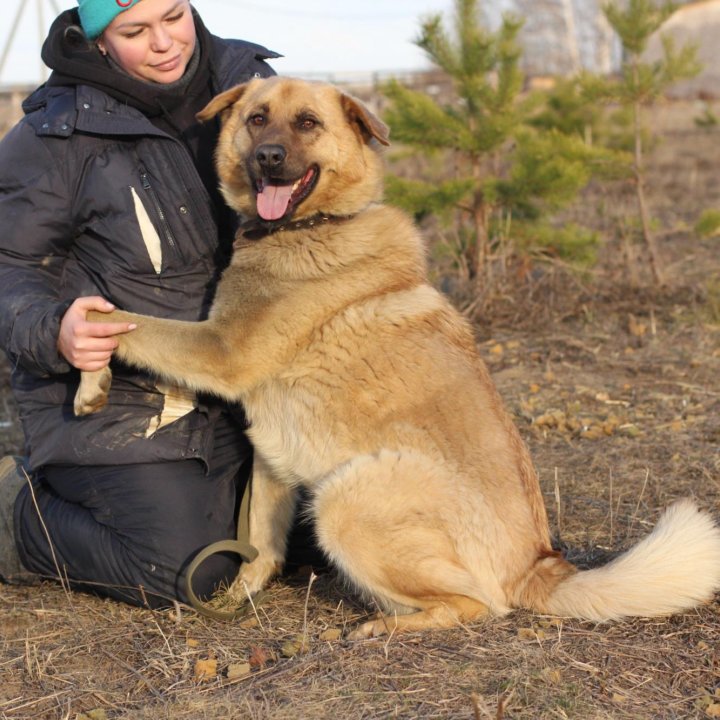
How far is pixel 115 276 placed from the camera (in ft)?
10.6

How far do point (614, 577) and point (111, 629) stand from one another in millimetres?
1500

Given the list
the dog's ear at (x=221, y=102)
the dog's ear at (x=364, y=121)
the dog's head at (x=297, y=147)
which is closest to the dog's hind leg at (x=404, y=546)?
the dog's head at (x=297, y=147)

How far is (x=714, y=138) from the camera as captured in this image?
17.4 m

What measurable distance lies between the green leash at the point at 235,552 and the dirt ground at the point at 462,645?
0.05m

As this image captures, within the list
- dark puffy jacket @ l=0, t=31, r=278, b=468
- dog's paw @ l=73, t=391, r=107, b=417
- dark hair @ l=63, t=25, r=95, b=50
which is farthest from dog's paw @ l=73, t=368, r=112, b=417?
dark hair @ l=63, t=25, r=95, b=50

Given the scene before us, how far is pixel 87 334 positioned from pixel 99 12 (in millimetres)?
1116

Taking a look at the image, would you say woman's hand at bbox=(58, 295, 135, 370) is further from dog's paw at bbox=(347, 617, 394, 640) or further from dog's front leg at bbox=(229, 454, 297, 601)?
dog's paw at bbox=(347, 617, 394, 640)

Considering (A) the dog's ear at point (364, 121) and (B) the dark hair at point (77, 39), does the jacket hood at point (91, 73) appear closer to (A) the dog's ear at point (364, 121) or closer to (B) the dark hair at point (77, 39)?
(B) the dark hair at point (77, 39)

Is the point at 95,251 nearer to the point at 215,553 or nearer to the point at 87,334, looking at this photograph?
the point at 87,334

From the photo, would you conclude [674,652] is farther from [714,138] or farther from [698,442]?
[714,138]

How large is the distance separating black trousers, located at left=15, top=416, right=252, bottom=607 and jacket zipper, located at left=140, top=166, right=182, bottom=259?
76 centimetres

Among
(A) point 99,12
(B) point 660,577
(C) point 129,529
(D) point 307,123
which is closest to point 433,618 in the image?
(B) point 660,577

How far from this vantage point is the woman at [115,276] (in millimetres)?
3121

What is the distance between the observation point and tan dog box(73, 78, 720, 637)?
2.71 metres
